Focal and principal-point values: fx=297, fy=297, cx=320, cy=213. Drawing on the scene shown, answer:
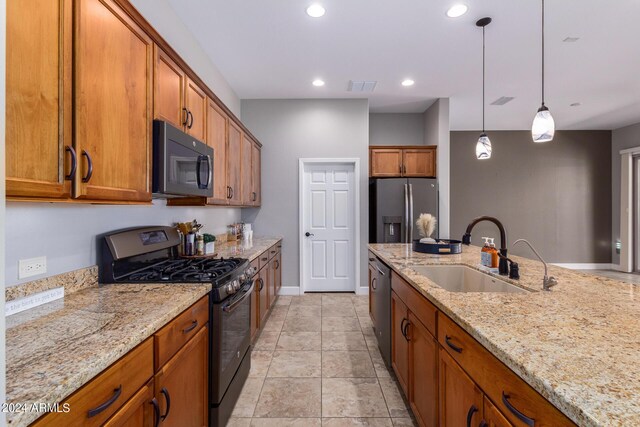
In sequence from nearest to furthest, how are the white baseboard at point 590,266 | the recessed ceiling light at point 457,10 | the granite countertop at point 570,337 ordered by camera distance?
the granite countertop at point 570,337 → the recessed ceiling light at point 457,10 → the white baseboard at point 590,266

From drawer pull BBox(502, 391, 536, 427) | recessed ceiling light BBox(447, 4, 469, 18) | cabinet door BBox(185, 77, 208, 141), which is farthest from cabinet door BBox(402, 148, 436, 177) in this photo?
drawer pull BBox(502, 391, 536, 427)

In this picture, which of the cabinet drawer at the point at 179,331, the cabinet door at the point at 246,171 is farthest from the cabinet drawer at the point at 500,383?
the cabinet door at the point at 246,171

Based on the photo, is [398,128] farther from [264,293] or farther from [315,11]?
[264,293]

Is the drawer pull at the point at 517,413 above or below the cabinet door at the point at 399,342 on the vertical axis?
above

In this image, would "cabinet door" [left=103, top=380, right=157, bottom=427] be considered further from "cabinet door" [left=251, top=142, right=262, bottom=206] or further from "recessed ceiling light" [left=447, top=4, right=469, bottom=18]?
"recessed ceiling light" [left=447, top=4, right=469, bottom=18]

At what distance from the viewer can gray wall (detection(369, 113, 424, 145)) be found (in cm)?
526

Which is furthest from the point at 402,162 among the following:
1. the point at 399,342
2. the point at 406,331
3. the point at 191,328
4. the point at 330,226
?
the point at 191,328

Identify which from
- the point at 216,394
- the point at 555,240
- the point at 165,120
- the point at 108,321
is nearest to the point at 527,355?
the point at 108,321

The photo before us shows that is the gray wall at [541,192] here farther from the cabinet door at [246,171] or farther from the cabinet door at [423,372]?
the cabinet door at [423,372]

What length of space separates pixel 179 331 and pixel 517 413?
126 cm

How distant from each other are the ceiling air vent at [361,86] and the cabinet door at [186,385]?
3.56 metres

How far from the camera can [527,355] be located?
0.79 metres

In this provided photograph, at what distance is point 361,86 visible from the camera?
13.5ft

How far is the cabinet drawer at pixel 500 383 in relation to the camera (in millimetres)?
706
